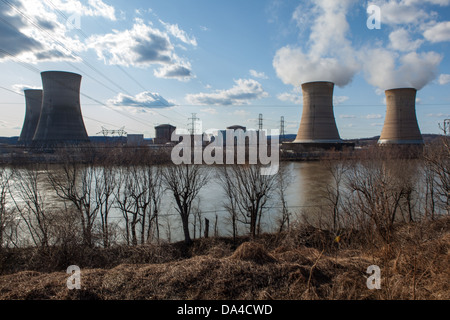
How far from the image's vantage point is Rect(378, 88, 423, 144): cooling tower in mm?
19250

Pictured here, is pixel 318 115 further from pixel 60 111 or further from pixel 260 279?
pixel 260 279

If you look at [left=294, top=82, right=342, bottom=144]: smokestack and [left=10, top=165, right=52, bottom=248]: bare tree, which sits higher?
[left=294, top=82, right=342, bottom=144]: smokestack

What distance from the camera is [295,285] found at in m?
2.33

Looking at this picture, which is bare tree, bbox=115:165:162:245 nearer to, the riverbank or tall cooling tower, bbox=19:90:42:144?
the riverbank

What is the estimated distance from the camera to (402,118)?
65.5 ft

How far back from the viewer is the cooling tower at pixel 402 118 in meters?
19.2

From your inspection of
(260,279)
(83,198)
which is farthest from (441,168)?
(83,198)

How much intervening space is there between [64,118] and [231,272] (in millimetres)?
19064

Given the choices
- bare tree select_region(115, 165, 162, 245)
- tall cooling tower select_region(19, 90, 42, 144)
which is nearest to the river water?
bare tree select_region(115, 165, 162, 245)

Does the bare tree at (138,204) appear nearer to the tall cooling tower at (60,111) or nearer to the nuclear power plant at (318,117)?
the tall cooling tower at (60,111)

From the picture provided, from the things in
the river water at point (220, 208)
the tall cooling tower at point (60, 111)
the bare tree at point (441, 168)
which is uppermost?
the tall cooling tower at point (60, 111)

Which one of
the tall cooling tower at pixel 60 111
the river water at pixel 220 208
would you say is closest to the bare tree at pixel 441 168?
the river water at pixel 220 208

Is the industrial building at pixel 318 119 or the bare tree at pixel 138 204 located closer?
the bare tree at pixel 138 204
